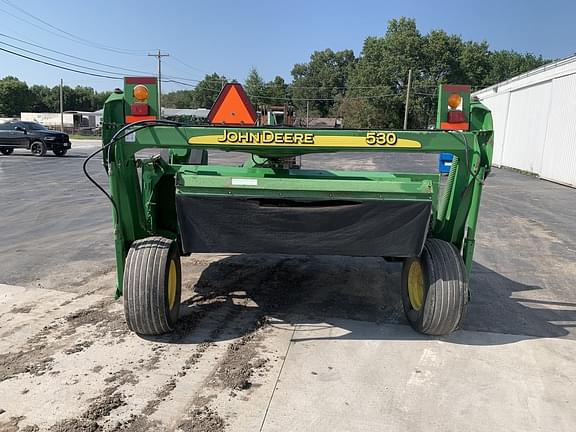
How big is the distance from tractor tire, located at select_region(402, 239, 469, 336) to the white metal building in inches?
605

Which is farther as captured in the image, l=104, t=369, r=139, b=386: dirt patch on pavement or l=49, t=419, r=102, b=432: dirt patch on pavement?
l=104, t=369, r=139, b=386: dirt patch on pavement

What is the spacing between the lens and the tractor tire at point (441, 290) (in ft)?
12.8

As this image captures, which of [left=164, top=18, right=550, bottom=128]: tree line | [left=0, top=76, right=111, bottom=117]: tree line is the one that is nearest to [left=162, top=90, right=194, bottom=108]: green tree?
[left=0, top=76, right=111, bottom=117]: tree line

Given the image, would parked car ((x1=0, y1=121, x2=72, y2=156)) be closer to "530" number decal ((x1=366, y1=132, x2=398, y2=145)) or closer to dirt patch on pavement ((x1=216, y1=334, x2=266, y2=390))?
dirt patch on pavement ((x1=216, y1=334, x2=266, y2=390))

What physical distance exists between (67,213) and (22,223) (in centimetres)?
107

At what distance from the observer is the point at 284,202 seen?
375 centimetres

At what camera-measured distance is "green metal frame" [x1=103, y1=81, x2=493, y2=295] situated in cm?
364

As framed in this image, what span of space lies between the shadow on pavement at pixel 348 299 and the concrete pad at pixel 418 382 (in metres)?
0.08

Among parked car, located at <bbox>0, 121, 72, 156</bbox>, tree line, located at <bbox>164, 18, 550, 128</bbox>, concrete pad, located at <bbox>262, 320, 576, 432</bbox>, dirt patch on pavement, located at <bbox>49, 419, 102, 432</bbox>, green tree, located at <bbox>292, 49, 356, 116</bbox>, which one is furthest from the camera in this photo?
green tree, located at <bbox>292, 49, 356, 116</bbox>

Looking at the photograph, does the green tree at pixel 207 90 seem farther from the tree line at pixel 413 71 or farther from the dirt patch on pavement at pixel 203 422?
the dirt patch on pavement at pixel 203 422

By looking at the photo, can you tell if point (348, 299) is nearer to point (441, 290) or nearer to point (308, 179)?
point (441, 290)

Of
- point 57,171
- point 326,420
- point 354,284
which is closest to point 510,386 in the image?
point 326,420

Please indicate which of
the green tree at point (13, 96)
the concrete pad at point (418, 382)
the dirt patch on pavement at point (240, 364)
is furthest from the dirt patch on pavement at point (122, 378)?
the green tree at point (13, 96)

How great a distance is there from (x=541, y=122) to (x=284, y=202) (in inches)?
814
